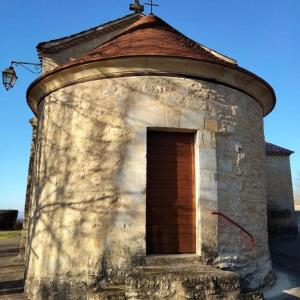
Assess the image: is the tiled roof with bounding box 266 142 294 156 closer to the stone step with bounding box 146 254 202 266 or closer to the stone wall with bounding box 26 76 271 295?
the stone wall with bounding box 26 76 271 295

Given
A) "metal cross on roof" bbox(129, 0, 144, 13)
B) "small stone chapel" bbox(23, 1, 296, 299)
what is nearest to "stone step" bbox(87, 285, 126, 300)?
"small stone chapel" bbox(23, 1, 296, 299)

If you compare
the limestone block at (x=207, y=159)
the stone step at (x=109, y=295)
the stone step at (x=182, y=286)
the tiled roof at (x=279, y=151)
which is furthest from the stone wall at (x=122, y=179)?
A: the tiled roof at (x=279, y=151)

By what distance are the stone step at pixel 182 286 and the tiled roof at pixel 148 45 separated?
11.9ft

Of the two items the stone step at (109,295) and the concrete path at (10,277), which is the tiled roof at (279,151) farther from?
the stone step at (109,295)

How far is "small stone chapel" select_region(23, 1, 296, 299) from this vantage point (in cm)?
586

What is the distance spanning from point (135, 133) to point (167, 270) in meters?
2.31

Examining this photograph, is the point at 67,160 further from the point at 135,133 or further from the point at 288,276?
the point at 288,276

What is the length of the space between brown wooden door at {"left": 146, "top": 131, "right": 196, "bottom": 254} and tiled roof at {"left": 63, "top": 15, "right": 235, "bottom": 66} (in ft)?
4.72

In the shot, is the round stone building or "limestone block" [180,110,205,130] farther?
"limestone block" [180,110,205,130]

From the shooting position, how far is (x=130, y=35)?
7.49 m

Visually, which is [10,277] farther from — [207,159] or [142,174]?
[207,159]

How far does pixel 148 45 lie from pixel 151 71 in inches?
25.6

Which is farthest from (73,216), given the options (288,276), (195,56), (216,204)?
(288,276)

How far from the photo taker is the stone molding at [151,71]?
6273 millimetres
